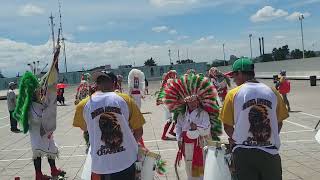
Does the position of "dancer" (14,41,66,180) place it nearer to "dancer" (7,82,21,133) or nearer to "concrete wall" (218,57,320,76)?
"dancer" (7,82,21,133)

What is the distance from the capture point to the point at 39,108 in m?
7.95

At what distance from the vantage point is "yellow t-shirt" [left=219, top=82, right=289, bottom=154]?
476cm

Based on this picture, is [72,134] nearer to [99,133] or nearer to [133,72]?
[133,72]

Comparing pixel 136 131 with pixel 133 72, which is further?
→ pixel 133 72

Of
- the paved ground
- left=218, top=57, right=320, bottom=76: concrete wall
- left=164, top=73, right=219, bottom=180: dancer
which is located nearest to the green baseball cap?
left=164, top=73, right=219, bottom=180: dancer

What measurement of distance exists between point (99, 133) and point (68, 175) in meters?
4.62

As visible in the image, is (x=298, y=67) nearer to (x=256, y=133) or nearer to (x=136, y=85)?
(x=136, y=85)

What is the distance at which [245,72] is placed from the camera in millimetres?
5035

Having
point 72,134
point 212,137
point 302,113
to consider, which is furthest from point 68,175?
point 302,113

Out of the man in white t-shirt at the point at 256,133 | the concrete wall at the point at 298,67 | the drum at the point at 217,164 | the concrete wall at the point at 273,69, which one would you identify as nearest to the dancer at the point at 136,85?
the concrete wall at the point at 273,69

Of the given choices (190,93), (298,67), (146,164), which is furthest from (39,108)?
(298,67)

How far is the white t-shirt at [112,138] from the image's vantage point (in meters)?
4.75

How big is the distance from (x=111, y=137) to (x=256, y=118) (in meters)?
1.37

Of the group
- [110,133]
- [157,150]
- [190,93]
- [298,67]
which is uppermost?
[190,93]
